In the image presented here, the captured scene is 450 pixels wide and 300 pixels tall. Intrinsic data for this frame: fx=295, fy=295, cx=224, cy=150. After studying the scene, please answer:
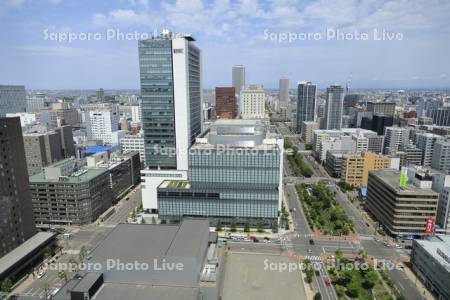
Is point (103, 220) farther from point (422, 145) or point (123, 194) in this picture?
point (422, 145)

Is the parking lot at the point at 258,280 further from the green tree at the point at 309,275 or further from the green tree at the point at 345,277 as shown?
the green tree at the point at 345,277

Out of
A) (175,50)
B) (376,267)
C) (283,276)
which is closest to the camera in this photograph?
(283,276)

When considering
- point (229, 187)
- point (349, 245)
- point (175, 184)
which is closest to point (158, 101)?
point (175, 184)

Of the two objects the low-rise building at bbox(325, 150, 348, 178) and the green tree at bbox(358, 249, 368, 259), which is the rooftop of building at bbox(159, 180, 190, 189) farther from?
the low-rise building at bbox(325, 150, 348, 178)

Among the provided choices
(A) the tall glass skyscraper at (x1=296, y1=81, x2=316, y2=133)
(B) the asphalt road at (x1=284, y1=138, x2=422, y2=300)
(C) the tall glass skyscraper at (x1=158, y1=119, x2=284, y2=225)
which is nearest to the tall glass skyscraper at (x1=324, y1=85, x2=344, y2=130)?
(A) the tall glass skyscraper at (x1=296, y1=81, x2=316, y2=133)

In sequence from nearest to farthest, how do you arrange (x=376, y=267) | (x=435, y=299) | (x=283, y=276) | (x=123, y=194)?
(x=435, y=299), (x=283, y=276), (x=376, y=267), (x=123, y=194)

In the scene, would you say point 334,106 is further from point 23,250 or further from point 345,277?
point 23,250

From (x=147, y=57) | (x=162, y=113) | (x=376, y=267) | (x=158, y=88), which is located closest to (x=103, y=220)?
(x=162, y=113)
